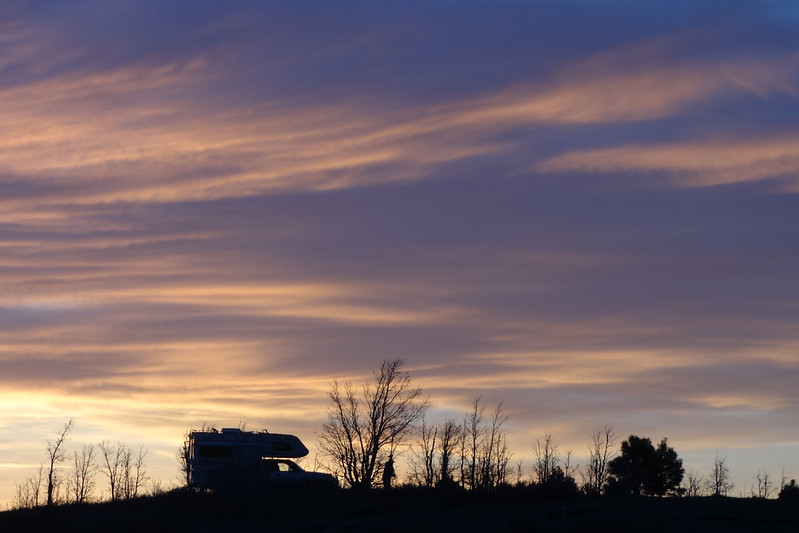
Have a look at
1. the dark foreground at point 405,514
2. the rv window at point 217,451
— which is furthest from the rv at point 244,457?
the dark foreground at point 405,514

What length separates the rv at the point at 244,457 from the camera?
4478 centimetres

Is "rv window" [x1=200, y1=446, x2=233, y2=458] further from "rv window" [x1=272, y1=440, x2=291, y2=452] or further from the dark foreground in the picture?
the dark foreground

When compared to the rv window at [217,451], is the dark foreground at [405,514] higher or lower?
lower

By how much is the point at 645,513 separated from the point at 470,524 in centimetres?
528

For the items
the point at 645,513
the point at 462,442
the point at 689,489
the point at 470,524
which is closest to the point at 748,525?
the point at 645,513

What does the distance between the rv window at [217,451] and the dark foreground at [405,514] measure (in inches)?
149

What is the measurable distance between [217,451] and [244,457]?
1278mm

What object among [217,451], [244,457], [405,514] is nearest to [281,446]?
[244,457]

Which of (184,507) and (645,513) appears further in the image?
(184,507)

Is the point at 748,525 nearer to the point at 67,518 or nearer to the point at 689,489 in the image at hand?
the point at 689,489

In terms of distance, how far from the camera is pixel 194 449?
46281 mm

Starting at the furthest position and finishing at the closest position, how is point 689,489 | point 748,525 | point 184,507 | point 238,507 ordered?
point 689,489 < point 184,507 < point 238,507 < point 748,525

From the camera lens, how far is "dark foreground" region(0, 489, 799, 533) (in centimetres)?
2809

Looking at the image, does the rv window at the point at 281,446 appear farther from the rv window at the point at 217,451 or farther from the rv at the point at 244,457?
the rv window at the point at 217,451
